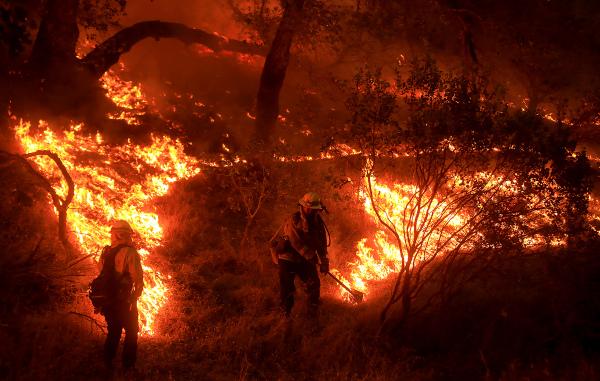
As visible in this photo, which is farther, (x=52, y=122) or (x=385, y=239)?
(x=385, y=239)

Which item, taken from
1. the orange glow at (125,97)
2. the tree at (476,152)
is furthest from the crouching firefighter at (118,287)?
the orange glow at (125,97)

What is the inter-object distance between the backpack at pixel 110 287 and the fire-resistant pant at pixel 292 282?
2.64 meters

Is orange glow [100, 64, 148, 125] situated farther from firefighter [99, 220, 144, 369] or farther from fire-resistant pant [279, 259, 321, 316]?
firefighter [99, 220, 144, 369]

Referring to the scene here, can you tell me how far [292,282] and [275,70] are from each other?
6179 mm

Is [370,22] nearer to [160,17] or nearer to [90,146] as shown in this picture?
[90,146]

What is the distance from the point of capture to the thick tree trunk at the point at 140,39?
12.0 metres

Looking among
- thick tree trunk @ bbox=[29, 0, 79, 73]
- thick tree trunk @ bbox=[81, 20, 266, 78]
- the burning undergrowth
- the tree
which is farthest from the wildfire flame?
the tree

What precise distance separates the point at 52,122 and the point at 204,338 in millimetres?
6500

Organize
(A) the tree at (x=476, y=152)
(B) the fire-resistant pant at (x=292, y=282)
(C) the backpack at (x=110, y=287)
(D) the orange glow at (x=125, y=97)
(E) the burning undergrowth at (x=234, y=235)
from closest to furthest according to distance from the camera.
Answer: (C) the backpack at (x=110, y=287), (E) the burning undergrowth at (x=234, y=235), (B) the fire-resistant pant at (x=292, y=282), (A) the tree at (x=476, y=152), (D) the orange glow at (x=125, y=97)

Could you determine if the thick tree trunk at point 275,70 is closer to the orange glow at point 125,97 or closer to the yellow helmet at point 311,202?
the orange glow at point 125,97

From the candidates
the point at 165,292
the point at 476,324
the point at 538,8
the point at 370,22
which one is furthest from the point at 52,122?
the point at 538,8

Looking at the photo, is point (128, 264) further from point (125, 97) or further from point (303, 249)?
point (125, 97)

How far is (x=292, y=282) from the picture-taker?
25.8 feet

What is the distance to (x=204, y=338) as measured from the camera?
23.8ft
